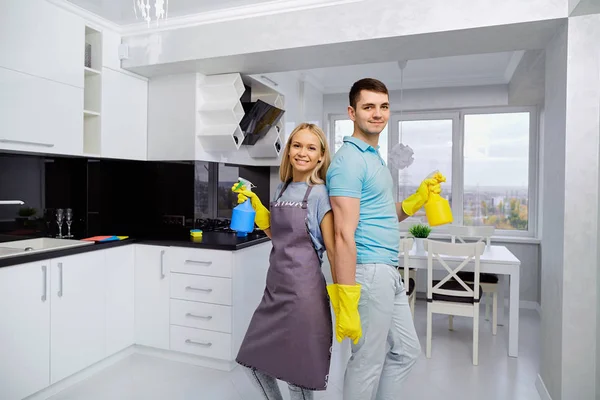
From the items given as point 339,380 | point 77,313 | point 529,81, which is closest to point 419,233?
point 529,81

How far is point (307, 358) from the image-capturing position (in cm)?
165

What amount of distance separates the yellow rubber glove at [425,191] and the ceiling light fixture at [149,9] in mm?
2042

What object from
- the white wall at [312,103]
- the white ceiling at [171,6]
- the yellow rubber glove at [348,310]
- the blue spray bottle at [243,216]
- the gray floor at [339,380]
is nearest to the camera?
the yellow rubber glove at [348,310]

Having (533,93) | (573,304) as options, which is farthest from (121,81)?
(533,93)

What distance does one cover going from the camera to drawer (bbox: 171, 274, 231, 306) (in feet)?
8.95

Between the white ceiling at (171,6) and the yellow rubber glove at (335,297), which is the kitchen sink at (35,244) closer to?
the white ceiling at (171,6)

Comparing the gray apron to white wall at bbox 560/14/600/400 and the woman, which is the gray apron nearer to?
the woman

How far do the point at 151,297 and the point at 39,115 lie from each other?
4.52 feet

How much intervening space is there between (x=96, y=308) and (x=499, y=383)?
2.61m

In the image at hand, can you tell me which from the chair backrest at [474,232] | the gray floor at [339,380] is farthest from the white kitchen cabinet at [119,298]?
the chair backrest at [474,232]

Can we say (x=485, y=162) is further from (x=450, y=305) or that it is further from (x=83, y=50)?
(x=83, y=50)

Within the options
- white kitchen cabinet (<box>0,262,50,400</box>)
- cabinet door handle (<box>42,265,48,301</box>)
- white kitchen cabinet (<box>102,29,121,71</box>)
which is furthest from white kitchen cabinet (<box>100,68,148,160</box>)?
white kitchen cabinet (<box>0,262,50,400</box>)

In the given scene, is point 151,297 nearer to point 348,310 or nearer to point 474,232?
point 348,310

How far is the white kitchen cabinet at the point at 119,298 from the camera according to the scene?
9.13 ft
